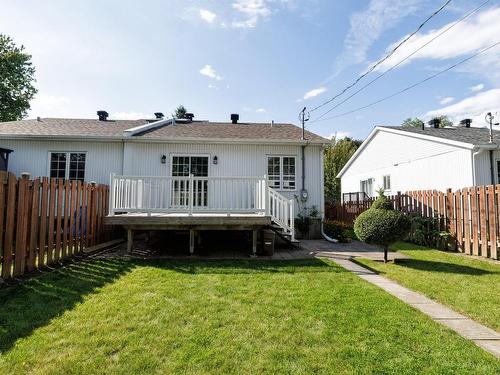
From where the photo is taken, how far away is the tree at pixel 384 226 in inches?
239

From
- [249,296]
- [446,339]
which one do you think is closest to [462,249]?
[446,339]

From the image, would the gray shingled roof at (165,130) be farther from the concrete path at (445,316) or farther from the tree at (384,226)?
the concrete path at (445,316)

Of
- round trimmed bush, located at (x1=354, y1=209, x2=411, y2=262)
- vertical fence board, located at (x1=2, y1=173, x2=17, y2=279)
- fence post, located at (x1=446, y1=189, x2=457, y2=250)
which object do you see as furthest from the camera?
fence post, located at (x1=446, y1=189, x2=457, y2=250)

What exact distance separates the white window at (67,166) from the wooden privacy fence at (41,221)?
360cm

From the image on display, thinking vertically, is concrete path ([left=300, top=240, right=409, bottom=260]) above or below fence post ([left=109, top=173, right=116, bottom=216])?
below

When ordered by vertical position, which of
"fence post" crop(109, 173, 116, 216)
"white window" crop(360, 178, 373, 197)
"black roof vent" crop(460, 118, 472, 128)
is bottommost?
"fence post" crop(109, 173, 116, 216)

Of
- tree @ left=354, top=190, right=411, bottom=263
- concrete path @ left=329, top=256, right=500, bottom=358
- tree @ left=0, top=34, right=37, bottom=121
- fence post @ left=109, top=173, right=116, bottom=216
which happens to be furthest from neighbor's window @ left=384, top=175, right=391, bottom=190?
tree @ left=0, top=34, right=37, bottom=121

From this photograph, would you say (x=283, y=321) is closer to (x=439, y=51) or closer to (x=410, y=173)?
(x=439, y=51)

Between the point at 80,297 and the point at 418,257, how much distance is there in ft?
24.8

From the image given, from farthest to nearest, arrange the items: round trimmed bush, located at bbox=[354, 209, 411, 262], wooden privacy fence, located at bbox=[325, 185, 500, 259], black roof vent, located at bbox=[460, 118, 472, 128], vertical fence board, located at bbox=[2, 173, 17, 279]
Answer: black roof vent, located at bbox=[460, 118, 472, 128]
wooden privacy fence, located at bbox=[325, 185, 500, 259]
round trimmed bush, located at bbox=[354, 209, 411, 262]
vertical fence board, located at bbox=[2, 173, 17, 279]

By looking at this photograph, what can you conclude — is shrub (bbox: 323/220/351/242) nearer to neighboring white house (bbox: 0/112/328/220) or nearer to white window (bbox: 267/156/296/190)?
neighboring white house (bbox: 0/112/328/220)

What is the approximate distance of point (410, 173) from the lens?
14555mm

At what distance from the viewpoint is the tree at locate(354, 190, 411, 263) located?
6082 mm

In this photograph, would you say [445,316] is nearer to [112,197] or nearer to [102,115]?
[112,197]
